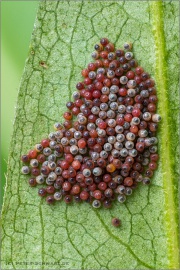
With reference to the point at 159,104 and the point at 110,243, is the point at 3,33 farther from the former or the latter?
the point at 110,243

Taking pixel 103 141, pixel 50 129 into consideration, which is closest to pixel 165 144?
pixel 103 141

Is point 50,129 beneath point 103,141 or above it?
above

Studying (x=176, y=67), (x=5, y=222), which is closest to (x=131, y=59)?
(x=176, y=67)

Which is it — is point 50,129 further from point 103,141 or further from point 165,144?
point 165,144

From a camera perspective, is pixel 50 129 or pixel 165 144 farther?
pixel 50 129
